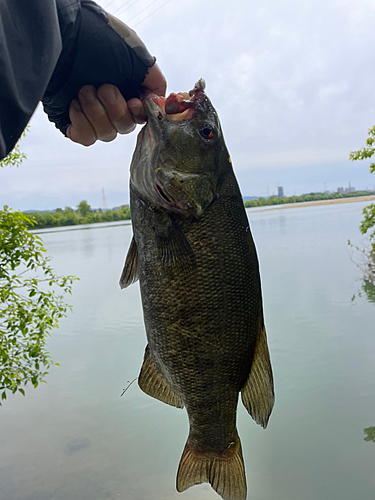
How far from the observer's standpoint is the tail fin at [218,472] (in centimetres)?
163

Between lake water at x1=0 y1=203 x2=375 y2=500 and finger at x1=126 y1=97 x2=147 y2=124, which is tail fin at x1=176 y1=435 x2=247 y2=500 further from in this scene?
lake water at x1=0 y1=203 x2=375 y2=500

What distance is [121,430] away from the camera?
5.79 meters

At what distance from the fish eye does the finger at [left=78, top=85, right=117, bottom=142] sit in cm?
41

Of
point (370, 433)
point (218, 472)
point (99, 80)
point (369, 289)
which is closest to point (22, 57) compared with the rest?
point (99, 80)

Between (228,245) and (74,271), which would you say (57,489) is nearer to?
(228,245)

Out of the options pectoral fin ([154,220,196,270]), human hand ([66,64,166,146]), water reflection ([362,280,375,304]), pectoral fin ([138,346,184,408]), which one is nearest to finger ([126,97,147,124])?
human hand ([66,64,166,146])

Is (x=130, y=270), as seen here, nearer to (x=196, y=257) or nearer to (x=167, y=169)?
(x=196, y=257)

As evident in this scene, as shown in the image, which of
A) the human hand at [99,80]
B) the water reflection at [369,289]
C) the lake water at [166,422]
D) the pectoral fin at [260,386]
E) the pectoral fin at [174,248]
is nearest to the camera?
the human hand at [99,80]

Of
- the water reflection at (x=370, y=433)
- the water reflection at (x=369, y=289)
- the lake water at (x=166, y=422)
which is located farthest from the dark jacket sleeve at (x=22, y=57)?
the water reflection at (x=369, y=289)

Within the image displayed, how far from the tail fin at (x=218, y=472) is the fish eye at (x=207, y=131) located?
1.25 m

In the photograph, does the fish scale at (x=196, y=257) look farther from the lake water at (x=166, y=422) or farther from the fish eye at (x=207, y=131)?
the lake water at (x=166, y=422)

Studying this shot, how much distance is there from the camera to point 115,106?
5.09ft

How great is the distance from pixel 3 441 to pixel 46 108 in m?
5.50

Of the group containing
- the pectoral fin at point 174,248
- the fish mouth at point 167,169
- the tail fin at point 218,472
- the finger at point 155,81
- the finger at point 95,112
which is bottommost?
the tail fin at point 218,472
